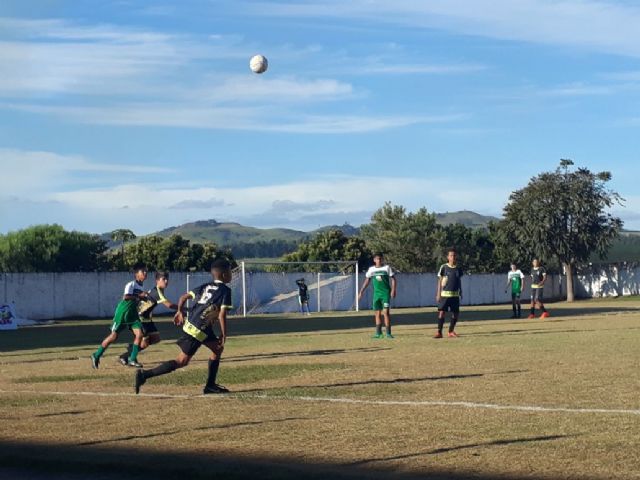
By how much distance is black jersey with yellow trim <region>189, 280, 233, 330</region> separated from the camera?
14.2 metres

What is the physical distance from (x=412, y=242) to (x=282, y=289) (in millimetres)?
45662

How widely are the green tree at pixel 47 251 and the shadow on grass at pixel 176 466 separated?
76.7 metres

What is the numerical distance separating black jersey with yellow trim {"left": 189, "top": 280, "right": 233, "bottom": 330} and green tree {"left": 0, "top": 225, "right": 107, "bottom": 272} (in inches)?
2868

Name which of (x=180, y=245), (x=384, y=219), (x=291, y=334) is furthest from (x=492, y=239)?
(x=291, y=334)

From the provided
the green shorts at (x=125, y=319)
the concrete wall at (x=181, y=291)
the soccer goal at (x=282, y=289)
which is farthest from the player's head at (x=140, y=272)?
the soccer goal at (x=282, y=289)

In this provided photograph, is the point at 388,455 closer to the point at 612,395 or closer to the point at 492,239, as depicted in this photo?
the point at 612,395

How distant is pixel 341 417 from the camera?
474 inches

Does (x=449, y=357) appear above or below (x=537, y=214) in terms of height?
below

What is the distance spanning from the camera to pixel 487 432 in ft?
35.3

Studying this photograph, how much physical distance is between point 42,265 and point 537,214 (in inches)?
1527

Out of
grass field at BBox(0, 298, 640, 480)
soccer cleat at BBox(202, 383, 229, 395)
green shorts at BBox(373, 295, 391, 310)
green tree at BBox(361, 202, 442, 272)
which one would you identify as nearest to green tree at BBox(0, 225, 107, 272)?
green tree at BBox(361, 202, 442, 272)

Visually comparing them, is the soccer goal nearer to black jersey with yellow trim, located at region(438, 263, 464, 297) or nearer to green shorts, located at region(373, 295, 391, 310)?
green shorts, located at region(373, 295, 391, 310)

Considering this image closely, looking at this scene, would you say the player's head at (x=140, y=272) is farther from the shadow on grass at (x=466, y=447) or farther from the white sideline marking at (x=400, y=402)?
the shadow on grass at (x=466, y=447)

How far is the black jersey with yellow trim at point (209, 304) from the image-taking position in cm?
1417
